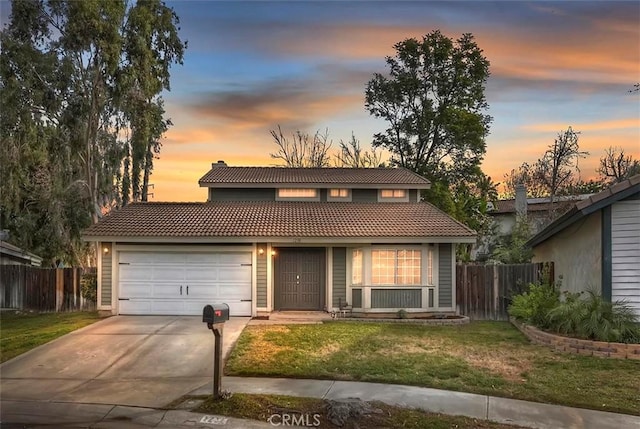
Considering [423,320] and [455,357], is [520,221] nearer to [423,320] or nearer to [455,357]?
[423,320]

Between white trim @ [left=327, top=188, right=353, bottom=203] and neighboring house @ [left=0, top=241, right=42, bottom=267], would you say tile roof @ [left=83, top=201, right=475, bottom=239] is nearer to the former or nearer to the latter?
white trim @ [left=327, top=188, right=353, bottom=203]

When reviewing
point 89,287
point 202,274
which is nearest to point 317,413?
point 202,274

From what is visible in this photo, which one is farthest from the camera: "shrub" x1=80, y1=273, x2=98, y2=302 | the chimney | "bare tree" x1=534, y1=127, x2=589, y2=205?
"bare tree" x1=534, y1=127, x2=589, y2=205

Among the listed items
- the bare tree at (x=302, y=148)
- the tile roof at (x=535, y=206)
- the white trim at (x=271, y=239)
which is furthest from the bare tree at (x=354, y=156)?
the white trim at (x=271, y=239)

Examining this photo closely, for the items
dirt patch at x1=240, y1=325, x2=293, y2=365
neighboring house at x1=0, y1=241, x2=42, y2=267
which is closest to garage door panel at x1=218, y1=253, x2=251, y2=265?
dirt patch at x1=240, y1=325, x2=293, y2=365

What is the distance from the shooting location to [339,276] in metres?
15.8

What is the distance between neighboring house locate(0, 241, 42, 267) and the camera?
77.1ft

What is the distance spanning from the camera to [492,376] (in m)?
8.63

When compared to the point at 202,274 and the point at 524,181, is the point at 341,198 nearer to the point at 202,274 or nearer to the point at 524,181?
the point at 202,274

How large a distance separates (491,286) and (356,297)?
14.3ft

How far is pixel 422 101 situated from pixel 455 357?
2348cm

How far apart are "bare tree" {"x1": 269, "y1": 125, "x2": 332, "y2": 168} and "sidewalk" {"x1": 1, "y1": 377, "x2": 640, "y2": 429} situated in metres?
29.9

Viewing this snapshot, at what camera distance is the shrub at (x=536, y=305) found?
12393 millimetres

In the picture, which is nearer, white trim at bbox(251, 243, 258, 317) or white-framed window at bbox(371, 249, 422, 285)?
white trim at bbox(251, 243, 258, 317)
